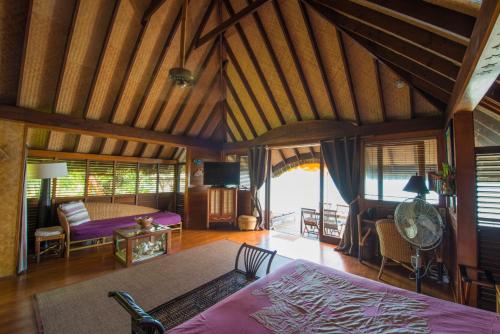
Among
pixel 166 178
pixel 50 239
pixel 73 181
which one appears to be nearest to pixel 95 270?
pixel 50 239

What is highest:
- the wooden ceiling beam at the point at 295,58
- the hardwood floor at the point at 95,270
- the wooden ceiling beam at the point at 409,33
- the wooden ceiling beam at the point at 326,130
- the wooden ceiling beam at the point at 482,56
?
the wooden ceiling beam at the point at 295,58

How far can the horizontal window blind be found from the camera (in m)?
2.18

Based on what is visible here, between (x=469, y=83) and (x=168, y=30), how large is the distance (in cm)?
427

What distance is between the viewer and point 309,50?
12.3 ft

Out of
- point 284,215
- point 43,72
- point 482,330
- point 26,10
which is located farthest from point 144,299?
point 284,215

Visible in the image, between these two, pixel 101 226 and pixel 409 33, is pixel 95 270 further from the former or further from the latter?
pixel 409 33

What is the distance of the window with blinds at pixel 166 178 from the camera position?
23.4ft

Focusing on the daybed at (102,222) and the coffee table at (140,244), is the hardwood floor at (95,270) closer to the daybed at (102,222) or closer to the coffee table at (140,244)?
the coffee table at (140,244)

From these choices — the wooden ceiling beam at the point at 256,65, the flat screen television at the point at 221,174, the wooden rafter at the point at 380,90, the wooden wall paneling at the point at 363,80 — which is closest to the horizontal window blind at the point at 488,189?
the wooden rafter at the point at 380,90

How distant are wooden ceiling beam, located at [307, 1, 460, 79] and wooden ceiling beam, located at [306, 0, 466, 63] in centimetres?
9

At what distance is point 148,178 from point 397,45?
6981 mm

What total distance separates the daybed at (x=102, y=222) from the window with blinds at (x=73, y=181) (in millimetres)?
543

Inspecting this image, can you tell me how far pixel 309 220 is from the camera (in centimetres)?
583

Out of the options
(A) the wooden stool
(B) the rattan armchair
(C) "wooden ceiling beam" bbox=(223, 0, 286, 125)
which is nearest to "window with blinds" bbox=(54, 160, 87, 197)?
(A) the wooden stool
